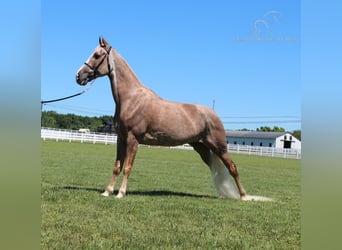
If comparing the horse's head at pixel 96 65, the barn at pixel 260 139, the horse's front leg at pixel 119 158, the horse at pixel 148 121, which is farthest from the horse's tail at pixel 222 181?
the barn at pixel 260 139

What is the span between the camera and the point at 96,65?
18.3ft

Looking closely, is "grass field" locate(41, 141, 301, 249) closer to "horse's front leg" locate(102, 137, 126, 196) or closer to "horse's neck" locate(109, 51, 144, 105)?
"horse's front leg" locate(102, 137, 126, 196)

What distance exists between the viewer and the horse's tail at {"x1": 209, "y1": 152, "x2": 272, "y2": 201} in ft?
20.7

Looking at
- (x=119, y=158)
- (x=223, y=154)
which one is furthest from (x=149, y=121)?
(x=223, y=154)

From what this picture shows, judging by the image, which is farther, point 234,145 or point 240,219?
point 234,145

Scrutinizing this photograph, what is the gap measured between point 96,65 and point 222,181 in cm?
283

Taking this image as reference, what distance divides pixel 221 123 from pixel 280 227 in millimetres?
2329

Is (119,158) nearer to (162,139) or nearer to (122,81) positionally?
(162,139)

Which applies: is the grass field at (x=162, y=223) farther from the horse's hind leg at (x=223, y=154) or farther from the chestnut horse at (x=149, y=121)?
the chestnut horse at (x=149, y=121)

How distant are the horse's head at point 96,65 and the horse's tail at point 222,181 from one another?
2.34 metres

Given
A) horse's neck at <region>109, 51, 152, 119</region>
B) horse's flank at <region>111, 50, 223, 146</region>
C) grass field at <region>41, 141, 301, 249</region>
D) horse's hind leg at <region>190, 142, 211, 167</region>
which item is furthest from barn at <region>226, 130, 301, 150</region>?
grass field at <region>41, 141, 301, 249</region>
